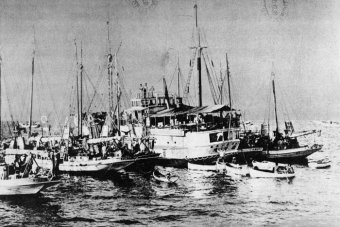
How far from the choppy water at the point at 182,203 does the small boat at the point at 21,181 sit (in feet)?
1.54

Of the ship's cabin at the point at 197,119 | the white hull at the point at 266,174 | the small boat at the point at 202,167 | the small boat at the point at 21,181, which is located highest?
the ship's cabin at the point at 197,119

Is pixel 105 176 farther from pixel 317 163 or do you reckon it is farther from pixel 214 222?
pixel 317 163

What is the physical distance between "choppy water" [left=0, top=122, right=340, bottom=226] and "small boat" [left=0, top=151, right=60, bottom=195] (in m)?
0.47

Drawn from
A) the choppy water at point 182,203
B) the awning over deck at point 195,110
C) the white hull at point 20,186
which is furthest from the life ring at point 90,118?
the white hull at point 20,186

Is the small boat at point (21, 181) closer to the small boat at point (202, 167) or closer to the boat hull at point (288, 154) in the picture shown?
the small boat at point (202, 167)

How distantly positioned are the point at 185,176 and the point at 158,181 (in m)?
3.79

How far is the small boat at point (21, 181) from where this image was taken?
22344mm

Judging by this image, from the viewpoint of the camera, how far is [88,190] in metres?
26.1

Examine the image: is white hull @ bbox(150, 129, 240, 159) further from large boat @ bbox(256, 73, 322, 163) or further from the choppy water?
the choppy water

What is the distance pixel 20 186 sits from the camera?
22.5 metres

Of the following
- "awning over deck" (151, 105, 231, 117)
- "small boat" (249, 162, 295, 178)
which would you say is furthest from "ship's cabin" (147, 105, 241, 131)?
"small boat" (249, 162, 295, 178)

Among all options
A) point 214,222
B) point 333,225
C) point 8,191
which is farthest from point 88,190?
point 333,225

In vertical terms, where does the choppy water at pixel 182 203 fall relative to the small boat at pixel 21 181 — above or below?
below

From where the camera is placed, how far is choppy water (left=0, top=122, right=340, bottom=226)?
60.2ft
